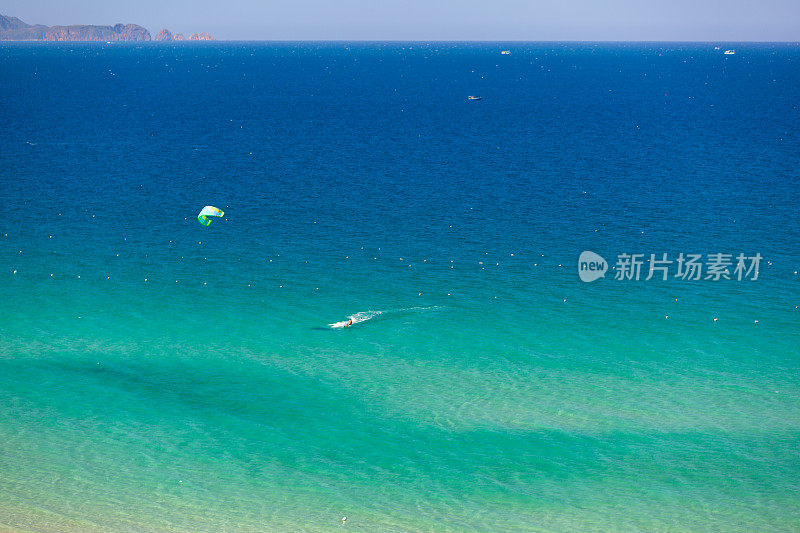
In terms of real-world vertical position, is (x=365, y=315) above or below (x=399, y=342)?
above

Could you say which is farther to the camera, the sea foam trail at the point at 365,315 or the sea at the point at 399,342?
the sea foam trail at the point at 365,315

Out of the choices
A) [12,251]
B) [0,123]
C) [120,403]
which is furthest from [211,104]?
[120,403]

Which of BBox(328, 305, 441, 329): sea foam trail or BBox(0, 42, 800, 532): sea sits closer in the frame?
BBox(0, 42, 800, 532): sea

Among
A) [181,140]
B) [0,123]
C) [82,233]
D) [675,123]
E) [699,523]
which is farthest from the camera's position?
[675,123]

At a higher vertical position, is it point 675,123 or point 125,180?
point 675,123

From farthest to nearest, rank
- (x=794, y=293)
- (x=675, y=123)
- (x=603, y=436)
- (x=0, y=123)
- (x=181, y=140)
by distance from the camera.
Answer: (x=675, y=123) < (x=0, y=123) < (x=181, y=140) < (x=794, y=293) < (x=603, y=436)

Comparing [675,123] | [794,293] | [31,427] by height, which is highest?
[675,123]

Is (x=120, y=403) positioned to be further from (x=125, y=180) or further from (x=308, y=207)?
(x=125, y=180)

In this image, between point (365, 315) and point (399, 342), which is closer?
point (399, 342)
